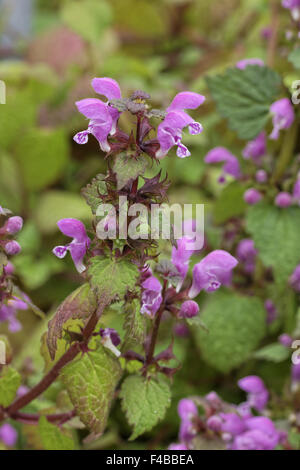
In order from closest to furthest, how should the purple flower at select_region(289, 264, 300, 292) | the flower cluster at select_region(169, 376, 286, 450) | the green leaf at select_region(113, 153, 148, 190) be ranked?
1. the green leaf at select_region(113, 153, 148, 190)
2. the flower cluster at select_region(169, 376, 286, 450)
3. the purple flower at select_region(289, 264, 300, 292)

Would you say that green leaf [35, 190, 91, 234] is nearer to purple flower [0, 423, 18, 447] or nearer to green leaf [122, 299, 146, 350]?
purple flower [0, 423, 18, 447]

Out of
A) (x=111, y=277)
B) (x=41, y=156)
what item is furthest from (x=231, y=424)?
(x=41, y=156)

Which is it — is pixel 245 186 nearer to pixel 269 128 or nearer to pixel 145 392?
pixel 269 128

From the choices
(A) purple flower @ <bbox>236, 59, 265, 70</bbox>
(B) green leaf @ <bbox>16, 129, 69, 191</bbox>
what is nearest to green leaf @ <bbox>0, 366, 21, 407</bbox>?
(A) purple flower @ <bbox>236, 59, 265, 70</bbox>

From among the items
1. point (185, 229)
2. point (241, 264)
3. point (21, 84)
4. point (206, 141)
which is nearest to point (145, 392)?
point (185, 229)

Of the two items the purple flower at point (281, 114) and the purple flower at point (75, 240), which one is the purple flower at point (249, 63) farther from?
the purple flower at point (75, 240)

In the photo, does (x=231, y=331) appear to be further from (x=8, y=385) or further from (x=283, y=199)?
(x=8, y=385)
